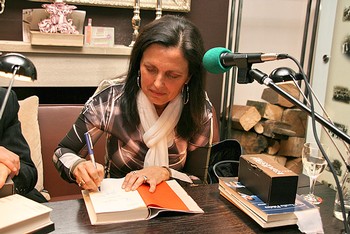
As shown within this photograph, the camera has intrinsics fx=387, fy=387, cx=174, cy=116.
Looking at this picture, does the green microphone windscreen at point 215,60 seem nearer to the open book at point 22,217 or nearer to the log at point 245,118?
the open book at point 22,217

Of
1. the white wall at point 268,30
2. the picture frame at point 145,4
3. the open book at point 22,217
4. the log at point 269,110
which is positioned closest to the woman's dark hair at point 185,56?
the open book at point 22,217

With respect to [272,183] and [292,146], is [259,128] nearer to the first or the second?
[292,146]

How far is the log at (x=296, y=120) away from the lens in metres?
3.02

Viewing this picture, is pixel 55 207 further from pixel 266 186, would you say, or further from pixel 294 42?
pixel 294 42

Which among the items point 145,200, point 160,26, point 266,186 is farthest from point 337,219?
point 160,26

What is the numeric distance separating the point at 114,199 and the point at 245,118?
210 centimetres

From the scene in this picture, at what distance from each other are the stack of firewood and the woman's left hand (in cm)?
185

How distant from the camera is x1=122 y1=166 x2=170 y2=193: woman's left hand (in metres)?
1.08

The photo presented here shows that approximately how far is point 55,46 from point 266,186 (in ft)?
5.73

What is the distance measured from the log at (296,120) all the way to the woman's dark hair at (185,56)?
1619 mm

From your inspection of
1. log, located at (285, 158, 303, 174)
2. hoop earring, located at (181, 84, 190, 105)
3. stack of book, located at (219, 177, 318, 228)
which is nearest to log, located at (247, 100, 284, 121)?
log, located at (285, 158, 303, 174)

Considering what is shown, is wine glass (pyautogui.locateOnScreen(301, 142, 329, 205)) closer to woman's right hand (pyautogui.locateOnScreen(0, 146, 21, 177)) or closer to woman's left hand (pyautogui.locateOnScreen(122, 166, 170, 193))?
woman's left hand (pyautogui.locateOnScreen(122, 166, 170, 193))

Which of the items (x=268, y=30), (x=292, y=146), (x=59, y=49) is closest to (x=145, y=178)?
(x=59, y=49)

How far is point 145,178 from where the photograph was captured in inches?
44.0
